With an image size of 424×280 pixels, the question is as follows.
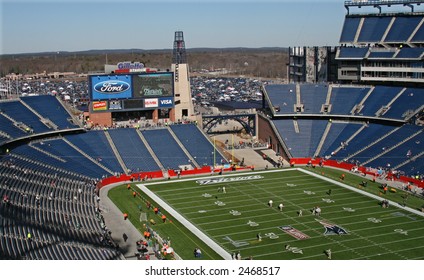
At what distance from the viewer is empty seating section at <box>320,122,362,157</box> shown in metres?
35.1

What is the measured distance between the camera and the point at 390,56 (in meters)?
38.8

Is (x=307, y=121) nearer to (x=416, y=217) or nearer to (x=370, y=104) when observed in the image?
(x=370, y=104)

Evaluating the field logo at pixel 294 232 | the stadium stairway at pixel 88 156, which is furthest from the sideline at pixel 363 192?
the stadium stairway at pixel 88 156

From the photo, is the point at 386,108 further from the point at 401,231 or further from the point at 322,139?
the point at 401,231

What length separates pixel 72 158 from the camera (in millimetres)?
31109

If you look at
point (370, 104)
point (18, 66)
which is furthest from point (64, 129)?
point (18, 66)

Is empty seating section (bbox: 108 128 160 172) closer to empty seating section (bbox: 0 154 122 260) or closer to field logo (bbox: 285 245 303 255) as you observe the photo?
empty seating section (bbox: 0 154 122 260)

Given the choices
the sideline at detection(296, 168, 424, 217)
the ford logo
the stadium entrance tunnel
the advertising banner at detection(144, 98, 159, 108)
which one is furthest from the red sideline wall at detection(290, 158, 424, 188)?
the ford logo

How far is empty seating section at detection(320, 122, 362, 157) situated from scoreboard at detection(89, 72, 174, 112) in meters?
10.6

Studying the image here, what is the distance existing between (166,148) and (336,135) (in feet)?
35.8

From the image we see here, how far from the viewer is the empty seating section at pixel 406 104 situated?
34.8 m

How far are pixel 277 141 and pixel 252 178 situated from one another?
7.27 m

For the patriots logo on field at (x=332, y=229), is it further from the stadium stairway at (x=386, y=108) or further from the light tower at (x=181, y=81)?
the light tower at (x=181, y=81)

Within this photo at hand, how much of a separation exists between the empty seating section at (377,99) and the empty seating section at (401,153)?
4.77 m
